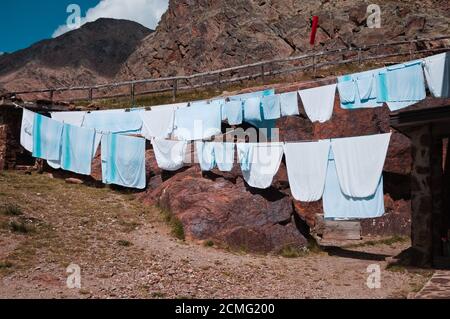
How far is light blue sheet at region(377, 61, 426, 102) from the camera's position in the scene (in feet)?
38.1

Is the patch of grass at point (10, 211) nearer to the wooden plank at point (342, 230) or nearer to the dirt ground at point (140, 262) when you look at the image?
the dirt ground at point (140, 262)

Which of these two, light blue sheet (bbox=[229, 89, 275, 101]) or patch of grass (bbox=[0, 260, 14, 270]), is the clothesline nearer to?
light blue sheet (bbox=[229, 89, 275, 101])

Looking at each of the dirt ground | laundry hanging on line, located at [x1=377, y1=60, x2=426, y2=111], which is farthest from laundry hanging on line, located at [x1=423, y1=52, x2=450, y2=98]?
the dirt ground

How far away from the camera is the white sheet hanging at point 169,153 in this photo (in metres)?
14.1

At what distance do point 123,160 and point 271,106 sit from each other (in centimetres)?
475

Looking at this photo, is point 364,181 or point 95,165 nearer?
point 364,181

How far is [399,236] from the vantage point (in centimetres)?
1461

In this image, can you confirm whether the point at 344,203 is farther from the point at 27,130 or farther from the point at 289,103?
the point at 27,130

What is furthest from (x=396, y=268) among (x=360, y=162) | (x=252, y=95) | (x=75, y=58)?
(x=75, y=58)

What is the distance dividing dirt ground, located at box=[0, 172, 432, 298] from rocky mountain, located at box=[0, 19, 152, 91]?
118 feet

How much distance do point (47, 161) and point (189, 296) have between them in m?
10.1

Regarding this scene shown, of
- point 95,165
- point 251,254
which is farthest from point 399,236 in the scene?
point 95,165
